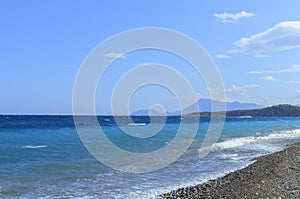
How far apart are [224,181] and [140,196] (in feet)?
12.5

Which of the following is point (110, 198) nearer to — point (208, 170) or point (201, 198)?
point (201, 198)

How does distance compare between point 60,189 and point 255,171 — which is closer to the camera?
point 60,189

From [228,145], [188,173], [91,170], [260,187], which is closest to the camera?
[260,187]

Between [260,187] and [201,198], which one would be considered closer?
[201,198]

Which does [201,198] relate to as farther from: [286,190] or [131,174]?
[131,174]

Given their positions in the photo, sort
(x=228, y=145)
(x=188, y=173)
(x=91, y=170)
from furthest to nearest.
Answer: (x=228, y=145) < (x=91, y=170) < (x=188, y=173)

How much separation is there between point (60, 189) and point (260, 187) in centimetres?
753

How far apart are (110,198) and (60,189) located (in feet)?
9.13

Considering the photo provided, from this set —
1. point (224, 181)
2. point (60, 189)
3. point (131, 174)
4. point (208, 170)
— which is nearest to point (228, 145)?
point (208, 170)

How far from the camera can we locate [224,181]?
15.9 metres

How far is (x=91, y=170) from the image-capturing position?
820 inches

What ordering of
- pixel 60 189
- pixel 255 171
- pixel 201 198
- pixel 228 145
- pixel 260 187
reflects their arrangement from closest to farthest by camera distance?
pixel 201 198
pixel 260 187
pixel 60 189
pixel 255 171
pixel 228 145

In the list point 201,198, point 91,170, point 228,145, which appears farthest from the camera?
point 228,145

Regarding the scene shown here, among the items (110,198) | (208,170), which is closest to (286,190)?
(110,198)
